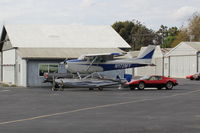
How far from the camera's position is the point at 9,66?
48.7 m

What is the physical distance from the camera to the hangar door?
207 feet

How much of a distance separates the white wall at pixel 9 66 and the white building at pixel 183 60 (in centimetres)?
2712

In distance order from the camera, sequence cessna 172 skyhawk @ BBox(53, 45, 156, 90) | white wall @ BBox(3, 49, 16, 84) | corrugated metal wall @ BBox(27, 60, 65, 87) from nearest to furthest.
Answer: cessna 172 skyhawk @ BBox(53, 45, 156, 90)
corrugated metal wall @ BBox(27, 60, 65, 87)
white wall @ BBox(3, 49, 16, 84)

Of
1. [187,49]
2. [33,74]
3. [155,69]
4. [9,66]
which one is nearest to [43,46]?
[33,74]

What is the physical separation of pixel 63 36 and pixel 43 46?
4349 mm

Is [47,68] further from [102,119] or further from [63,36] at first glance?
[102,119]

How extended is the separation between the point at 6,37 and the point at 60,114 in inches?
1368

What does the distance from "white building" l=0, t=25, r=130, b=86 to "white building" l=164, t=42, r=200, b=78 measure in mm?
17040

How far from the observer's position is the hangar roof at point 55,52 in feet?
134

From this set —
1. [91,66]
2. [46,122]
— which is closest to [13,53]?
[91,66]

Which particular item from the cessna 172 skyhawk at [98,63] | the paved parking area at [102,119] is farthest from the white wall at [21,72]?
the paved parking area at [102,119]

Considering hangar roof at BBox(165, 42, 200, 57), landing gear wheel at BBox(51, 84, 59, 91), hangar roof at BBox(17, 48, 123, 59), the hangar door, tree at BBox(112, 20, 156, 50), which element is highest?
tree at BBox(112, 20, 156, 50)

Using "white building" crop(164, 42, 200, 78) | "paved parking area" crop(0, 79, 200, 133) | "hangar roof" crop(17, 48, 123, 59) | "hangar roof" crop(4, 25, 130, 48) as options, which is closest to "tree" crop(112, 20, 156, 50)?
"white building" crop(164, 42, 200, 78)

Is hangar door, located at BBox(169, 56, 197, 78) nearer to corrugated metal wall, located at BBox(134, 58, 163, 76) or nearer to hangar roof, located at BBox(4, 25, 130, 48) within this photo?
corrugated metal wall, located at BBox(134, 58, 163, 76)
